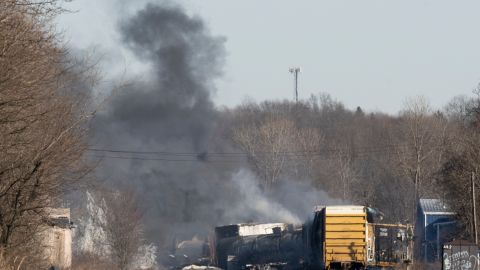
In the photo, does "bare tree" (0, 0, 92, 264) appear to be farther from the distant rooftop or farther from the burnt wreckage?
the distant rooftop

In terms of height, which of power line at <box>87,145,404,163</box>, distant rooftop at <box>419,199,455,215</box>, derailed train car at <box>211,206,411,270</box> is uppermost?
power line at <box>87,145,404,163</box>

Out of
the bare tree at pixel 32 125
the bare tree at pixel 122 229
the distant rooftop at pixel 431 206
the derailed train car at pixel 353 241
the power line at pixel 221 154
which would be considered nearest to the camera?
the bare tree at pixel 32 125

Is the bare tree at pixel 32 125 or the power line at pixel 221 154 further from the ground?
the power line at pixel 221 154

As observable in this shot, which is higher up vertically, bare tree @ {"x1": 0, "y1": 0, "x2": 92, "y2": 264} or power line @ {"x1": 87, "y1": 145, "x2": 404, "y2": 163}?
power line @ {"x1": 87, "y1": 145, "x2": 404, "y2": 163}

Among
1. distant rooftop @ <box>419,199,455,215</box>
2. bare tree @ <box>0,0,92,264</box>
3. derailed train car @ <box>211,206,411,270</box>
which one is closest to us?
bare tree @ <box>0,0,92,264</box>

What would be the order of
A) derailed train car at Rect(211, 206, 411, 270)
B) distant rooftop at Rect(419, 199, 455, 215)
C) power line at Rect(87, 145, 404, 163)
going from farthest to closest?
power line at Rect(87, 145, 404, 163)
distant rooftop at Rect(419, 199, 455, 215)
derailed train car at Rect(211, 206, 411, 270)

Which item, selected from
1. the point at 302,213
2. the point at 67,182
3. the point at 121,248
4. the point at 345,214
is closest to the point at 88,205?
the point at 121,248

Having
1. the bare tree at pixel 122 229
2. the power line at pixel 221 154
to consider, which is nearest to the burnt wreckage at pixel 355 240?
the bare tree at pixel 122 229

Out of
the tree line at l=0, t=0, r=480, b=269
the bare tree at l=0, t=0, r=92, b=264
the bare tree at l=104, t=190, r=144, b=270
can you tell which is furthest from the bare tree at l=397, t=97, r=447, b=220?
the bare tree at l=0, t=0, r=92, b=264

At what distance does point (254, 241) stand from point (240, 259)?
147 centimetres

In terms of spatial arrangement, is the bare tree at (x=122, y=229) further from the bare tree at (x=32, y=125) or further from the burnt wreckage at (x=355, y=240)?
the bare tree at (x=32, y=125)

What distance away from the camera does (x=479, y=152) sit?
129 feet

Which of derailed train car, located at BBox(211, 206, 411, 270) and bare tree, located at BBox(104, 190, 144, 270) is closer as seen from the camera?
derailed train car, located at BBox(211, 206, 411, 270)

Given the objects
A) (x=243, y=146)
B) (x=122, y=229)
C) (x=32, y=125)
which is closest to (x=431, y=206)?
(x=122, y=229)
